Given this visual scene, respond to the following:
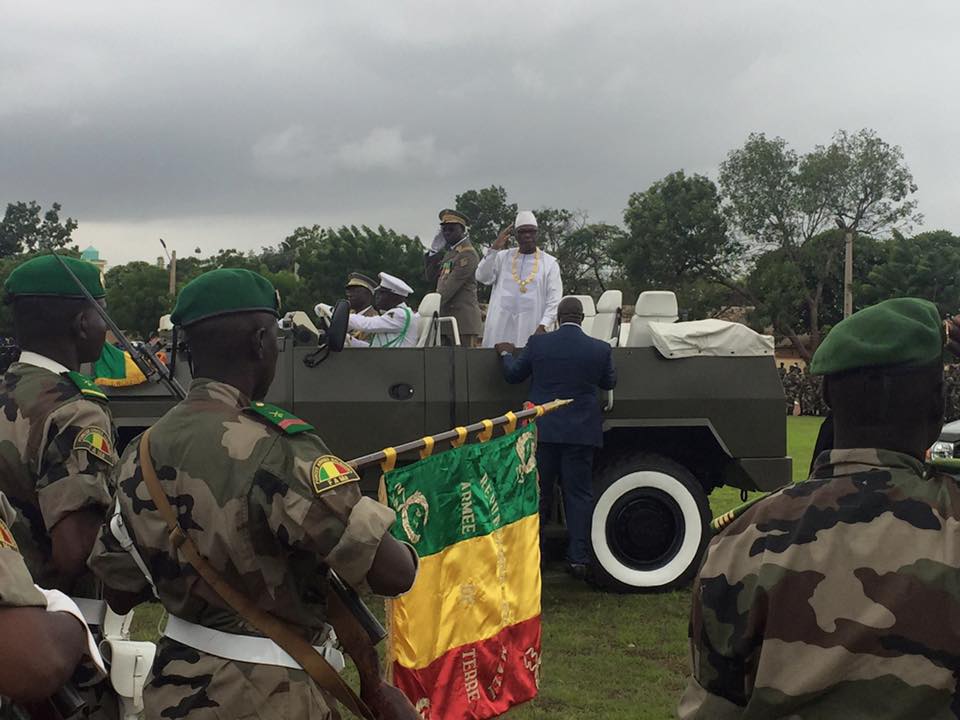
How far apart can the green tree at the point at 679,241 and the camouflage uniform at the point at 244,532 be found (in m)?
40.9

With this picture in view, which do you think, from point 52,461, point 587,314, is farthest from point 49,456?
point 587,314

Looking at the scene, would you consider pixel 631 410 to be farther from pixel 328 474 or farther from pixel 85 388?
pixel 328 474

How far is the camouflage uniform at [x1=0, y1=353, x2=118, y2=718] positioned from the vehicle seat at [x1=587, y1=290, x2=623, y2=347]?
524 centimetres

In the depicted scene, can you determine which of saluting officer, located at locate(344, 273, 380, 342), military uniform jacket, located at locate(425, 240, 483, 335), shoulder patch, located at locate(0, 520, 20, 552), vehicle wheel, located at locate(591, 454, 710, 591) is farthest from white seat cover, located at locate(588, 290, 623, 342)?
shoulder patch, located at locate(0, 520, 20, 552)

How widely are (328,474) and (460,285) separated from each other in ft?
19.6

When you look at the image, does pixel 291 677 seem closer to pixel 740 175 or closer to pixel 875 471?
pixel 875 471

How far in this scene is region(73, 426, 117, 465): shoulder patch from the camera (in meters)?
2.91

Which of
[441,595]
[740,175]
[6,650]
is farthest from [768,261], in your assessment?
[6,650]

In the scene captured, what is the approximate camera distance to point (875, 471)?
1.95m

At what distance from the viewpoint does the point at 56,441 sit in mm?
2924

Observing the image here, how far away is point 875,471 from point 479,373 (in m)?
5.22

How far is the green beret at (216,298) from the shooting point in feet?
8.51

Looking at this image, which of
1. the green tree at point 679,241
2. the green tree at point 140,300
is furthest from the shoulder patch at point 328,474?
the green tree at point 679,241

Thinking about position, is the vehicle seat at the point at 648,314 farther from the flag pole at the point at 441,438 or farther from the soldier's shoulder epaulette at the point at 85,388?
the soldier's shoulder epaulette at the point at 85,388
